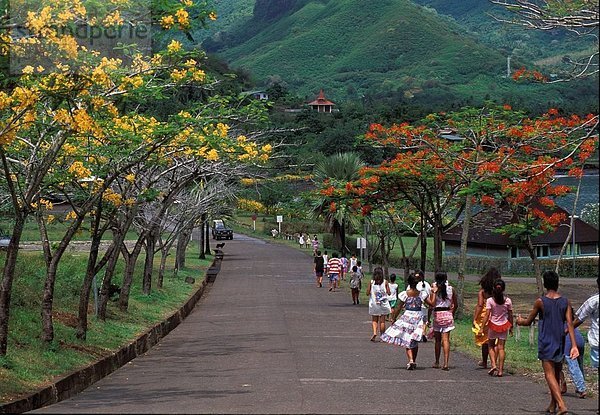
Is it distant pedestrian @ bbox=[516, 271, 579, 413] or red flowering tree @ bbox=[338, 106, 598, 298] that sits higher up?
red flowering tree @ bbox=[338, 106, 598, 298]

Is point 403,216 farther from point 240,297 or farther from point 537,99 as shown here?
point 537,99

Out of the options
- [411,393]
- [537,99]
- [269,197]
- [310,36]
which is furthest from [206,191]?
[310,36]

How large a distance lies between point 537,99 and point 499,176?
11740 centimetres

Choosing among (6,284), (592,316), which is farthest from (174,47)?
(592,316)

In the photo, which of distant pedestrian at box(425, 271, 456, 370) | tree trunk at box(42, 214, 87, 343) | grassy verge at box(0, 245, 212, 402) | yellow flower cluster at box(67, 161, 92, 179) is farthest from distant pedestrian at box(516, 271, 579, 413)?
tree trunk at box(42, 214, 87, 343)

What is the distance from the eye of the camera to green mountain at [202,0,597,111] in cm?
15375

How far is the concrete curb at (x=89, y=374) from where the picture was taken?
11.0 metres

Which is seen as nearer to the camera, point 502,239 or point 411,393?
point 411,393

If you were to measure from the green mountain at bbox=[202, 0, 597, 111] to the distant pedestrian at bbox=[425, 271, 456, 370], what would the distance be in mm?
127154

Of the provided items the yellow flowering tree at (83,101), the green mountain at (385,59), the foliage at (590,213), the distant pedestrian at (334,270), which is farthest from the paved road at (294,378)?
the green mountain at (385,59)

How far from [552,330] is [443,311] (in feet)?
13.4

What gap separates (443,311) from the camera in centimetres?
1470

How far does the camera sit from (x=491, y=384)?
13023 mm

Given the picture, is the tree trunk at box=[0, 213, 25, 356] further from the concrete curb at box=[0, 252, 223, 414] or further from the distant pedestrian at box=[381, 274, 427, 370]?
the distant pedestrian at box=[381, 274, 427, 370]
